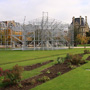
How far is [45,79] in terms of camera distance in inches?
358

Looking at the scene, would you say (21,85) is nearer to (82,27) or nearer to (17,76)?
(17,76)

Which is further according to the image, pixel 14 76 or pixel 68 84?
pixel 68 84

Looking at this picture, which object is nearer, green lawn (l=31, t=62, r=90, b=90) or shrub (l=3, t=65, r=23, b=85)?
green lawn (l=31, t=62, r=90, b=90)

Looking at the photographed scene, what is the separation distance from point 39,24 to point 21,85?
114ft

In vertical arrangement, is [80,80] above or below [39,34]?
below

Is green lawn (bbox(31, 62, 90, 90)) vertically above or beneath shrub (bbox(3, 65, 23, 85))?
beneath

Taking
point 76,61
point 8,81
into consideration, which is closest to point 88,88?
point 8,81

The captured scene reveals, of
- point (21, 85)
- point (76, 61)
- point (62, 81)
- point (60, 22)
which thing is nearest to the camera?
point (21, 85)

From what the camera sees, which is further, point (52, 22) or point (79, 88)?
point (52, 22)

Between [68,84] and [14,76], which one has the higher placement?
[14,76]

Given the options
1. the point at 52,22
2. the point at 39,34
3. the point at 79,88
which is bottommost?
the point at 79,88

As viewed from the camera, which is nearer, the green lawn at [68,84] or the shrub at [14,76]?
the green lawn at [68,84]

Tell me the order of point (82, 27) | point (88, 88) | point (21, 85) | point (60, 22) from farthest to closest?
point (82, 27)
point (60, 22)
point (21, 85)
point (88, 88)

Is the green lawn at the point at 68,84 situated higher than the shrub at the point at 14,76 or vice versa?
the shrub at the point at 14,76
